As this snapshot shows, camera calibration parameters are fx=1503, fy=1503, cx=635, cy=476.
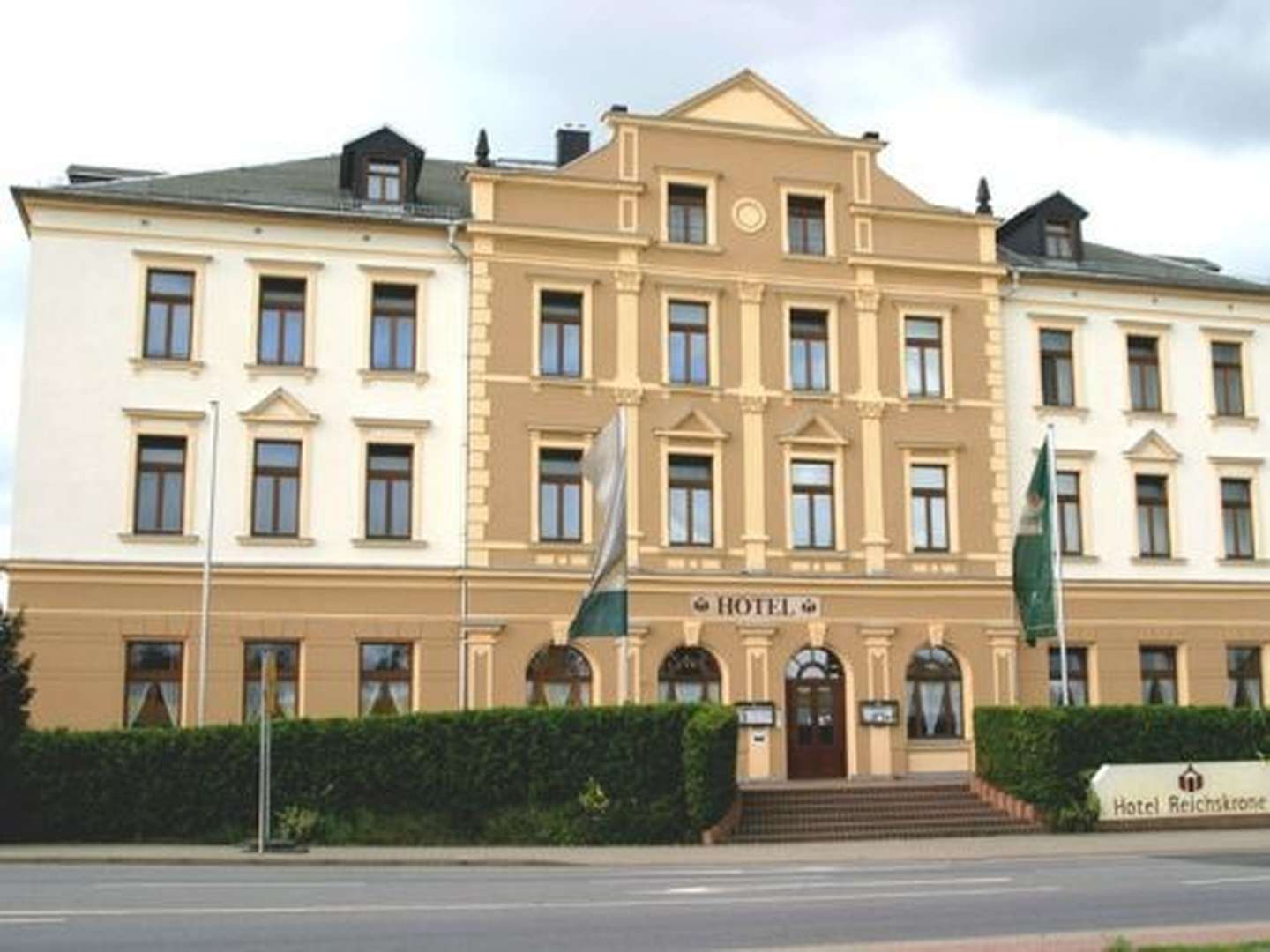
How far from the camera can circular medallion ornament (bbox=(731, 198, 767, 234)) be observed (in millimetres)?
33062

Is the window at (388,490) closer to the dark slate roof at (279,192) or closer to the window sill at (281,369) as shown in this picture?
the window sill at (281,369)

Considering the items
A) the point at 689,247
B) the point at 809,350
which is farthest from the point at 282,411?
the point at 809,350

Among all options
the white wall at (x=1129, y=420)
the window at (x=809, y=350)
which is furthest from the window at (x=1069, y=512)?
→ the window at (x=809, y=350)

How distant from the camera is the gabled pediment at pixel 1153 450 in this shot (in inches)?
1377

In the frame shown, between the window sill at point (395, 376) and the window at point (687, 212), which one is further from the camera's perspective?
the window at point (687, 212)

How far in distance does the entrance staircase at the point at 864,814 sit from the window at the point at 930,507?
583 cm

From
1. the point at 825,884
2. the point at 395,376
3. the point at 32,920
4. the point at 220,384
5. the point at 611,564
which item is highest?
the point at 395,376

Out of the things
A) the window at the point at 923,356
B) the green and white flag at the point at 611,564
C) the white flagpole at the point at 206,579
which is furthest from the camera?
the window at the point at 923,356

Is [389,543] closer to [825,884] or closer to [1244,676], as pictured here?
[825,884]

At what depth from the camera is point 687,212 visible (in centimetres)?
3306

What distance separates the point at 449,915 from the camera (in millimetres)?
13656

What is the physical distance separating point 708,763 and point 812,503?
9.05 m

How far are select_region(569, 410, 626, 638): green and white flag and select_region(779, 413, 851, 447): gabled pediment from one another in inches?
292

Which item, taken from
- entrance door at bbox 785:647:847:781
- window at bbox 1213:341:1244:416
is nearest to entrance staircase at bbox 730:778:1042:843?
entrance door at bbox 785:647:847:781
